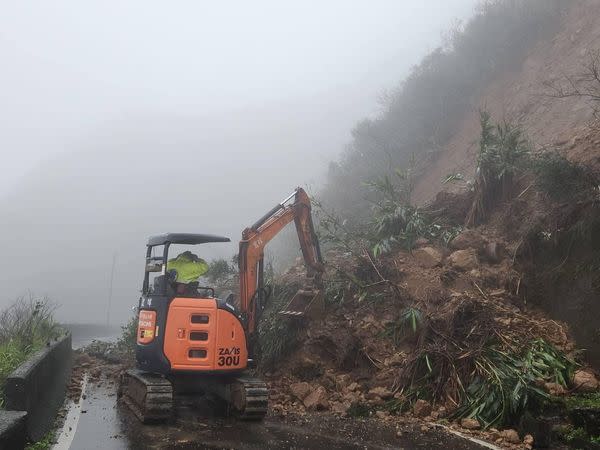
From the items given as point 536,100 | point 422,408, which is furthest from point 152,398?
point 536,100

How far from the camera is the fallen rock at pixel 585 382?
7773 millimetres

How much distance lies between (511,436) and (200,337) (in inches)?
181

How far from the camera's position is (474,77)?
25.9 metres

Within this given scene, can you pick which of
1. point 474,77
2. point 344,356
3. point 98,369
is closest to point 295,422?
point 344,356

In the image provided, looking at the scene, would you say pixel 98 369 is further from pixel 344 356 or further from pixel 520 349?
pixel 520 349

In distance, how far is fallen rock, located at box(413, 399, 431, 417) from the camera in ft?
27.5

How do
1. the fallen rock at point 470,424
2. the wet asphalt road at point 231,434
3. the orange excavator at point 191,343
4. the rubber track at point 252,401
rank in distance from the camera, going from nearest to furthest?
1. the wet asphalt road at point 231,434
2. the fallen rock at point 470,424
3. the rubber track at point 252,401
4. the orange excavator at point 191,343

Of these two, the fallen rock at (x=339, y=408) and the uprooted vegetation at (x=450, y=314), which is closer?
the uprooted vegetation at (x=450, y=314)

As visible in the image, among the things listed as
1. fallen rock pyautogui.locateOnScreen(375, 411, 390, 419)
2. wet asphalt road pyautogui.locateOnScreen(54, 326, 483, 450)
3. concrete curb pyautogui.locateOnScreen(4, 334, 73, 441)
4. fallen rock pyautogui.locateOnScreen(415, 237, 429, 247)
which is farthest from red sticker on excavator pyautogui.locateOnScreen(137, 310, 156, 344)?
fallen rock pyautogui.locateOnScreen(415, 237, 429, 247)

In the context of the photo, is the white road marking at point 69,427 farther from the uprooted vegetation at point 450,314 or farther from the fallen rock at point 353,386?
the fallen rock at point 353,386

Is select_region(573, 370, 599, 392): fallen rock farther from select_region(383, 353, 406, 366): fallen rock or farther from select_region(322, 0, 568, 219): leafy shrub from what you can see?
select_region(322, 0, 568, 219): leafy shrub

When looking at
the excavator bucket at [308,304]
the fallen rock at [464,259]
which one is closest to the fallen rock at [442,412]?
the fallen rock at [464,259]

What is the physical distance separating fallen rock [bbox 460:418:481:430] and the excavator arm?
3.78 meters

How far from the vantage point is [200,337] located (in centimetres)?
870
